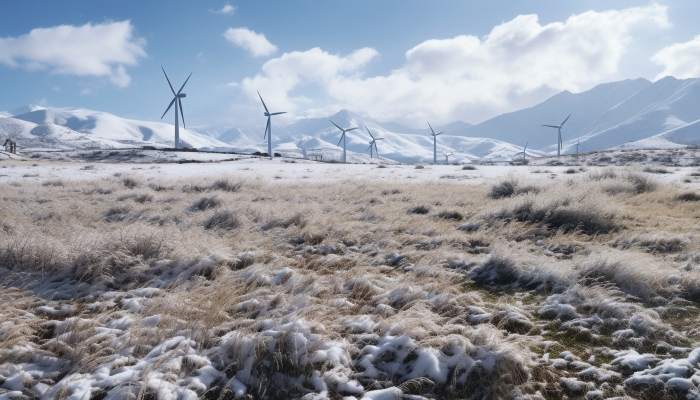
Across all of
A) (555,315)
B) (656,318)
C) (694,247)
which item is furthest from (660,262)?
(555,315)

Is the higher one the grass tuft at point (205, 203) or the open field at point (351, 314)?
the grass tuft at point (205, 203)

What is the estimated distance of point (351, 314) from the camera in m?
5.04

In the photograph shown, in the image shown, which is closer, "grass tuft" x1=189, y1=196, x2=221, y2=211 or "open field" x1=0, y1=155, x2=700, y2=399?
"open field" x1=0, y1=155, x2=700, y2=399

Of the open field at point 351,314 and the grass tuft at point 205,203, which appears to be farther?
the grass tuft at point 205,203

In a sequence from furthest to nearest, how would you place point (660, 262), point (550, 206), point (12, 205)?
point (12, 205), point (550, 206), point (660, 262)

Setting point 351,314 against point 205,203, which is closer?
point 351,314

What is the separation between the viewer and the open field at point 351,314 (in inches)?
144

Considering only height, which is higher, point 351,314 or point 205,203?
point 205,203

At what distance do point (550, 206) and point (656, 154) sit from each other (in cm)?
5707

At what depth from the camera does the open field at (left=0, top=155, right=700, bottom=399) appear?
365cm

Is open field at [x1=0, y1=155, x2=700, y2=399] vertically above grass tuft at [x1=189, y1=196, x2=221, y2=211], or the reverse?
grass tuft at [x1=189, y1=196, x2=221, y2=211]

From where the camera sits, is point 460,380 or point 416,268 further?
point 416,268

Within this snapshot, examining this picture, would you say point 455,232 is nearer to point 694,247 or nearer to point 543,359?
point 694,247

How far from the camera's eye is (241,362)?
12.8 feet
